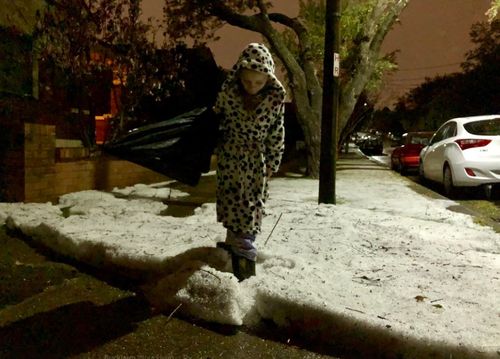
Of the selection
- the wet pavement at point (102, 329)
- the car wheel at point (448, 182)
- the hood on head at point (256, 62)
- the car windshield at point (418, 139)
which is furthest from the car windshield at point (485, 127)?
the wet pavement at point (102, 329)

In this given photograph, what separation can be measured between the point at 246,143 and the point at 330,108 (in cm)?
A: 411

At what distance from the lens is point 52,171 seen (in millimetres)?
7004

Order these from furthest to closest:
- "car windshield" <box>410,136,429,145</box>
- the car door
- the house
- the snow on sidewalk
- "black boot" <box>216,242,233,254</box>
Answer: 1. "car windshield" <box>410,136,429,145</box>
2. the car door
3. the house
4. "black boot" <box>216,242,233,254</box>
5. the snow on sidewalk

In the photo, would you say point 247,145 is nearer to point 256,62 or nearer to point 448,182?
point 256,62

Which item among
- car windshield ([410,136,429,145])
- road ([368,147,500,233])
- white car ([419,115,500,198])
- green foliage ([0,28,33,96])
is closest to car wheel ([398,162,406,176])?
car windshield ([410,136,429,145])

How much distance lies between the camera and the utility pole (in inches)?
301

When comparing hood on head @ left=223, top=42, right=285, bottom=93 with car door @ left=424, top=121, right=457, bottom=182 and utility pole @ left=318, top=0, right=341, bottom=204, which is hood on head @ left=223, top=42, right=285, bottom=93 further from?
car door @ left=424, top=121, right=457, bottom=182

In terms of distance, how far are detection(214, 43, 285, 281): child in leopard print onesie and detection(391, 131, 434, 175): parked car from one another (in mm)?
13425

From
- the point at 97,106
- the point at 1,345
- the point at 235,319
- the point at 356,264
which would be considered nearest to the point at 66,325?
the point at 1,345

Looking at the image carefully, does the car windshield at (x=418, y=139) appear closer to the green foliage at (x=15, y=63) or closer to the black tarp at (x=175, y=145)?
the green foliage at (x=15, y=63)

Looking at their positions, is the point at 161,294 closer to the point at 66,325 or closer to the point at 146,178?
the point at 66,325

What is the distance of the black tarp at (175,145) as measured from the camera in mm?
3807

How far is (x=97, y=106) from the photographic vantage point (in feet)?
33.7

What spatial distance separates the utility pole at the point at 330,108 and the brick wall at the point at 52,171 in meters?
3.44
